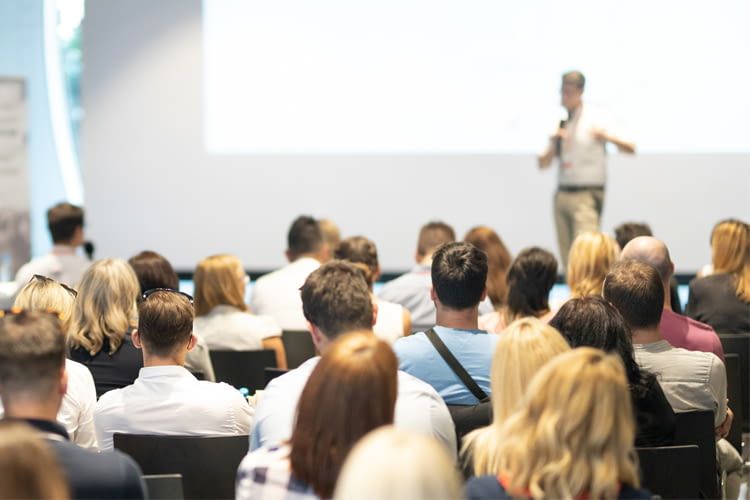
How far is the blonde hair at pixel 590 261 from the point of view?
14.9 ft

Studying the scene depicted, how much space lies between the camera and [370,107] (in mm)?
9547

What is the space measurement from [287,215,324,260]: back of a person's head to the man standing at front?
2.44 metres

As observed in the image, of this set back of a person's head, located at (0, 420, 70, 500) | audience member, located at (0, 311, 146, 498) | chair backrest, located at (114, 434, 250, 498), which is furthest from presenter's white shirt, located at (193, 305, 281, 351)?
back of a person's head, located at (0, 420, 70, 500)

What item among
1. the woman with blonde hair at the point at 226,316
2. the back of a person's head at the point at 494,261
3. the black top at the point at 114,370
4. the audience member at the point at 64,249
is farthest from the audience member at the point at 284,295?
the black top at the point at 114,370

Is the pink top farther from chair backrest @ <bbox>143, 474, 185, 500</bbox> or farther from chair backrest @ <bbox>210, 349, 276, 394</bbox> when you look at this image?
chair backrest @ <bbox>143, 474, 185, 500</bbox>

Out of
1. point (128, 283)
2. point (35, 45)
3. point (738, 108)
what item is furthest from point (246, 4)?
point (128, 283)

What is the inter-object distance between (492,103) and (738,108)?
223 cm

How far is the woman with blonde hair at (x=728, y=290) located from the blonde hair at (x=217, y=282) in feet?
6.82

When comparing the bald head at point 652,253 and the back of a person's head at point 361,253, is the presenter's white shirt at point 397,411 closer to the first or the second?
the bald head at point 652,253

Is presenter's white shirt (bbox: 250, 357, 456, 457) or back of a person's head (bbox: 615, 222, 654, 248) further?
back of a person's head (bbox: 615, 222, 654, 248)

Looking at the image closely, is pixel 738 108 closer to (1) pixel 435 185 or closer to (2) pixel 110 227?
(1) pixel 435 185

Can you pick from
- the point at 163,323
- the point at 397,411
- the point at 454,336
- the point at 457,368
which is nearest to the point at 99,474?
the point at 397,411

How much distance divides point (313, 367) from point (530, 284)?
2.02 metres

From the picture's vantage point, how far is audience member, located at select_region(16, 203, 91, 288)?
6.02m
